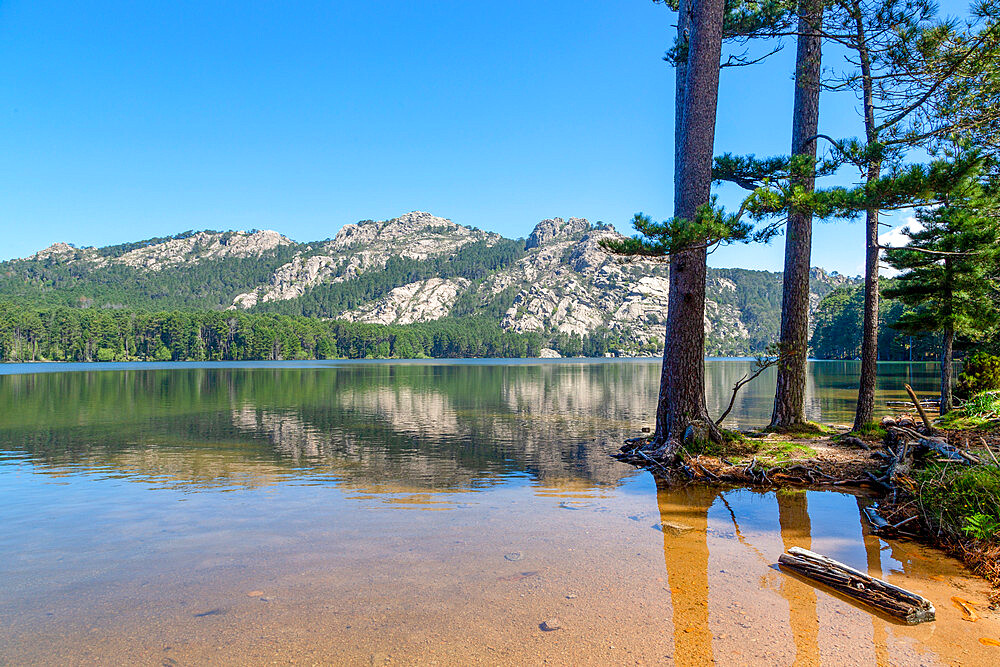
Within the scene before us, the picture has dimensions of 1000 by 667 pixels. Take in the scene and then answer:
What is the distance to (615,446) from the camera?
698 inches

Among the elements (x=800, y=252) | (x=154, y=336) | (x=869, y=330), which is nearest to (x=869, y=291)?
(x=869, y=330)

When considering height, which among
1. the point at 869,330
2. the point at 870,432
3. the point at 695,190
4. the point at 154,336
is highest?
the point at 695,190

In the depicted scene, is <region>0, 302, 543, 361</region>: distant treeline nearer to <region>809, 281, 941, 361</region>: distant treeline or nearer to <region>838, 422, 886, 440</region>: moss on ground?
<region>809, 281, 941, 361</region>: distant treeline

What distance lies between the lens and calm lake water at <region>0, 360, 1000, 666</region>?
4676 millimetres

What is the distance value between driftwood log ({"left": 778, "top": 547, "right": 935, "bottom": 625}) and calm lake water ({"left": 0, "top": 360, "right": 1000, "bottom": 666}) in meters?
0.18

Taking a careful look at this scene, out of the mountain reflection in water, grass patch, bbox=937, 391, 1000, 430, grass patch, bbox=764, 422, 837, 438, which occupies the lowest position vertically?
the mountain reflection in water

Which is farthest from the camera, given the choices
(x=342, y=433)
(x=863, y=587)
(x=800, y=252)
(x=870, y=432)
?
(x=342, y=433)

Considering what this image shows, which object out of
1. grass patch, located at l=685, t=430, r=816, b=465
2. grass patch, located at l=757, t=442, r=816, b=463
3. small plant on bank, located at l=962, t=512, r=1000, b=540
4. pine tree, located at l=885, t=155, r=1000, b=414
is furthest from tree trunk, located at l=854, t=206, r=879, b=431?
small plant on bank, located at l=962, t=512, r=1000, b=540

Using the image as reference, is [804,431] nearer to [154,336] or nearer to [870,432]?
[870,432]

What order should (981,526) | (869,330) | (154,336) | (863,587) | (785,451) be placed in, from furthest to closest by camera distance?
(154,336) < (869,330) < (785,451) < (981,526) < (863,587)

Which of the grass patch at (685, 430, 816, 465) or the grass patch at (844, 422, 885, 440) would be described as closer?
the grass patch at (685, 430, 816, 465)

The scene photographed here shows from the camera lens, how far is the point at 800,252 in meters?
15.0

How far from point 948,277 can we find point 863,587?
710 inches

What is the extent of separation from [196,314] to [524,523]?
172421 mm
